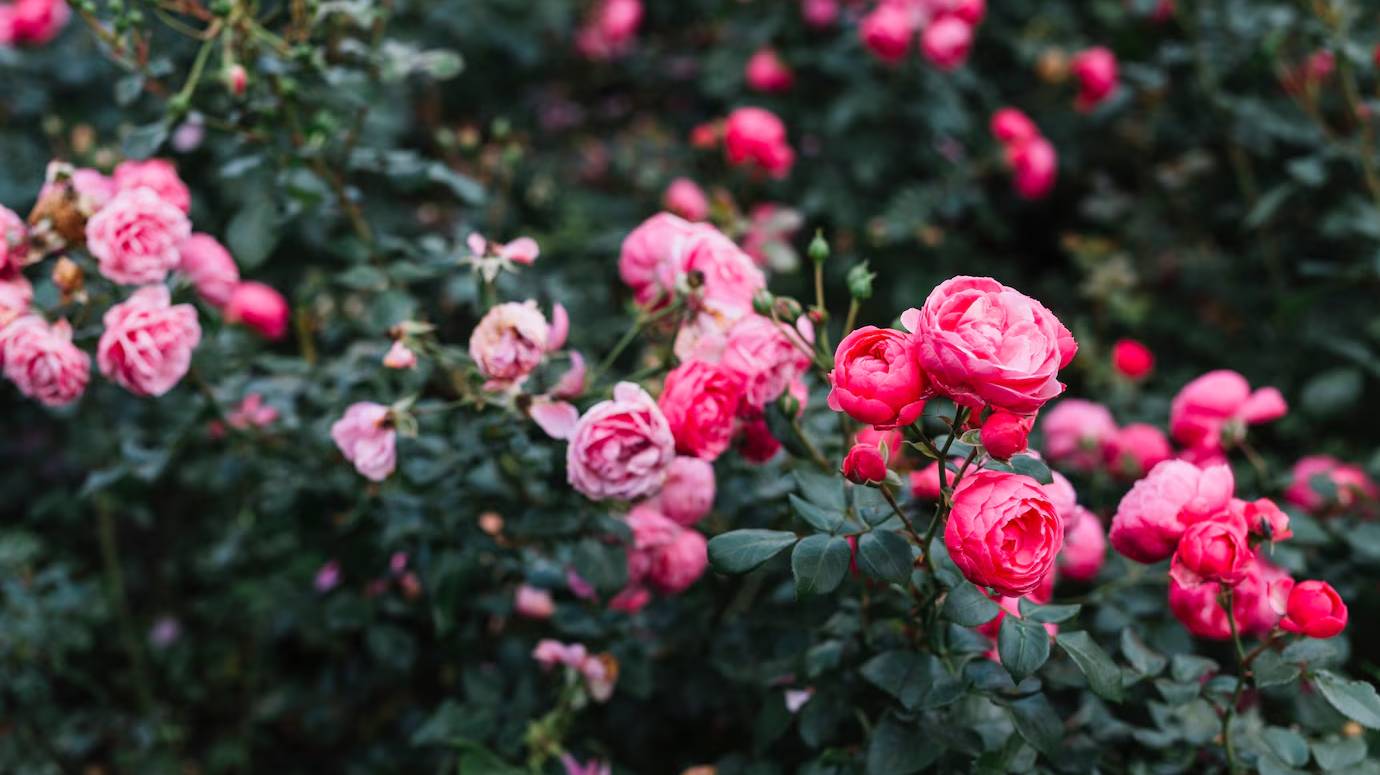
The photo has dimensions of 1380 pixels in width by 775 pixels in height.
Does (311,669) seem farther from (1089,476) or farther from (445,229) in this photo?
(1089,476)

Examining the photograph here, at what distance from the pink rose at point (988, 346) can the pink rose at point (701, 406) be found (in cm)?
29

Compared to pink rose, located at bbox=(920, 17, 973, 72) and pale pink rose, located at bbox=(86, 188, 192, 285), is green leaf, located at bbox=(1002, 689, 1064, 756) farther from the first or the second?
pink rose, located at bbox=(920, 17, 973, 72)

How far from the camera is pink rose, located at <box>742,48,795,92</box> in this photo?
2652 millimetres

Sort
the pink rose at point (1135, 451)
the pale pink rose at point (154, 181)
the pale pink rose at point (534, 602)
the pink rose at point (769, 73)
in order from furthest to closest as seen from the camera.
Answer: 1. the pink rose at point (769, 73)
2. the pale pink rose at point (534, 602)
3. the pink rose at point (1135, 451)
4. the pale pink rose at point (154, 181)

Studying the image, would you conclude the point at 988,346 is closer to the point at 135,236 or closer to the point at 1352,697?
the point at 1352,697

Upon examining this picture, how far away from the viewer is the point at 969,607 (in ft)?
3.43

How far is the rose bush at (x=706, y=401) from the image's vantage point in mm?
1154

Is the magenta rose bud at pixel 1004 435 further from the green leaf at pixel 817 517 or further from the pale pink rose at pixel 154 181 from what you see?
the pale pink rose at pixel 154 181

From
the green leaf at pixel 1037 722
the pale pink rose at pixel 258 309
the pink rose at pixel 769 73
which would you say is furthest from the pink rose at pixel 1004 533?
the pink rose at pixel 769 73

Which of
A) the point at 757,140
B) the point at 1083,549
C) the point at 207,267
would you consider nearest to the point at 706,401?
the point at 1083,549

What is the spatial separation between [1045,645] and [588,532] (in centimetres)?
60

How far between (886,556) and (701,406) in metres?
0.26

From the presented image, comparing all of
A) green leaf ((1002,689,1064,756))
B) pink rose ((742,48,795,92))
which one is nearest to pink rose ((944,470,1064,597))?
green leaf ((1002,689,1064,756))

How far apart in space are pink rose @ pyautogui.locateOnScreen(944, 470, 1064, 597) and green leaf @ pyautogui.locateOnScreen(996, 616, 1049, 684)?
81 millimetres
